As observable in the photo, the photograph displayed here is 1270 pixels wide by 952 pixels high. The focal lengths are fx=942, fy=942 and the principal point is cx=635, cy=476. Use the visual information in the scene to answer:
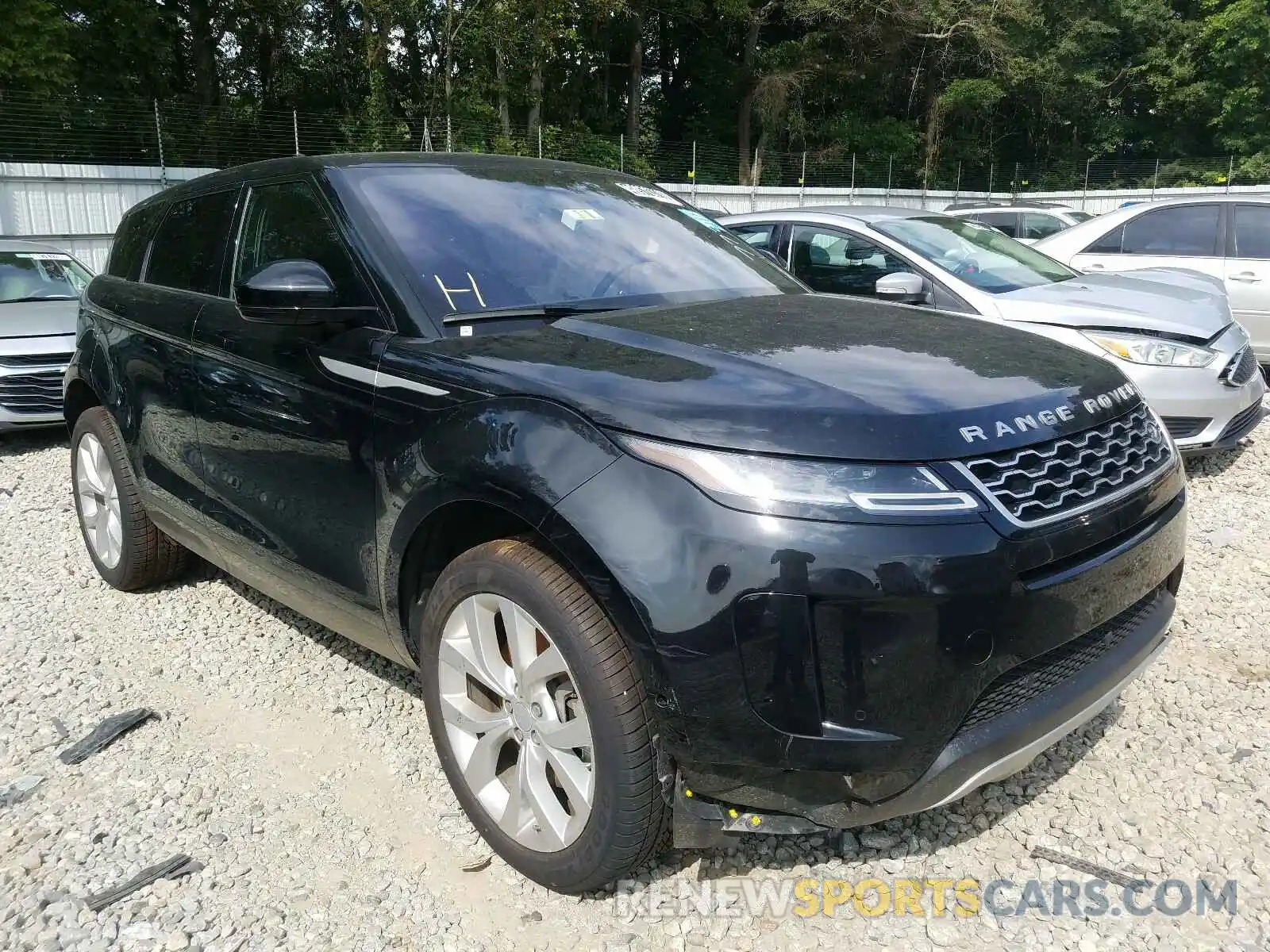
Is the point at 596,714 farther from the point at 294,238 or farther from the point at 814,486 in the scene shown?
the point at 294,238

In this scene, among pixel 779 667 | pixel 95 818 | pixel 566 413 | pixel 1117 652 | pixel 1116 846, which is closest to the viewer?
pixel 779 667

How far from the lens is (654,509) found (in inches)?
73.4

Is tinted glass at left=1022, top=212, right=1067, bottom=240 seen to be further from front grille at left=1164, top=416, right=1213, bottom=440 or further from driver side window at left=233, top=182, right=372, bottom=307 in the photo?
driver side window at left=233, top=182, right=372, bottom=307

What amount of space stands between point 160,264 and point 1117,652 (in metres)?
3.71

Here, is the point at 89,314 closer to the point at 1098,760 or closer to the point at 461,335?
the point at 461,335

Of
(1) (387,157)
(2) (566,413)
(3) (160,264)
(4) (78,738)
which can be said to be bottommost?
(4) (78,738)

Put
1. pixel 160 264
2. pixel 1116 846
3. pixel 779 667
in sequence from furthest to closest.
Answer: pixel 160 264 → pixel 1116 846 → pixel 779 667

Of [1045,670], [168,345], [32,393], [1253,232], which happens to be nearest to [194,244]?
[168,345]

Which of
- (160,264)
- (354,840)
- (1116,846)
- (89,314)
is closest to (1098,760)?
(1116,846)

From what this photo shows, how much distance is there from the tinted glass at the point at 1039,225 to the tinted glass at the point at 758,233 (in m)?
8.42

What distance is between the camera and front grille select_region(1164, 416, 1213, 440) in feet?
17.2

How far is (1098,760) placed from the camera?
279cm

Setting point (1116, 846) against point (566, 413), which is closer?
point (566, 413)

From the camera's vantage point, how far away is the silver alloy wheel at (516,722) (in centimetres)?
212
